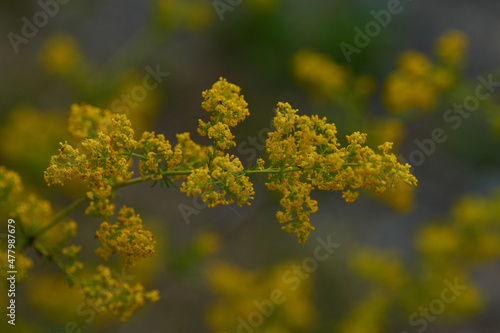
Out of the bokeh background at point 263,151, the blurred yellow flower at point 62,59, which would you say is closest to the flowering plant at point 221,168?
the bokeh background at point 263,151

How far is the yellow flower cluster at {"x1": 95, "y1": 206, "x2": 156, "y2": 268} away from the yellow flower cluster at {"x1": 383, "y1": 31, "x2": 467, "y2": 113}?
2971 mm

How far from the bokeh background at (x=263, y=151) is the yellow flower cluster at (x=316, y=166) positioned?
232 centimetres

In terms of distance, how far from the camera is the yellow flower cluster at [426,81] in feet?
15.4

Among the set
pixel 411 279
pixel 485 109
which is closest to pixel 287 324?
pixel 411 279

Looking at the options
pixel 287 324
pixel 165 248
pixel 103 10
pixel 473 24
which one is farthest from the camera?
pixel 473 24

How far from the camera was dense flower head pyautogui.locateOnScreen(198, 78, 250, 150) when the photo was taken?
8.45 ft

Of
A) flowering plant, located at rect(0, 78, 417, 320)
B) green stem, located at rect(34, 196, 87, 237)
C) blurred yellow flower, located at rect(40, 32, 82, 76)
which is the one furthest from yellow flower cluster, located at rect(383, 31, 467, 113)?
blurred yellow flower, located at rect(40, 32, 82, 76)

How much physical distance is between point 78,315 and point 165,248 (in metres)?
1.32

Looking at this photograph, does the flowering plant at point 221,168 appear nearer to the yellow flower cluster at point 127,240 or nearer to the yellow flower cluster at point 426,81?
the yellow flower cluster at point 127,240

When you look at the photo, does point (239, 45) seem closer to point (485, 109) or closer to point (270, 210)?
point (270, 210)

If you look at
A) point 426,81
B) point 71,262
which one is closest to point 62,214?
point 71,262

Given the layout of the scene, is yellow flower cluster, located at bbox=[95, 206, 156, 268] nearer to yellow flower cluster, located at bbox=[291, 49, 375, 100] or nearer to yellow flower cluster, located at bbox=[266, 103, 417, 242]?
yellow flower cluster, located at bbox=[266, 103, 417, 242]

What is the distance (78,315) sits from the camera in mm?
4820

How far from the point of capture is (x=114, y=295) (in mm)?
2789
